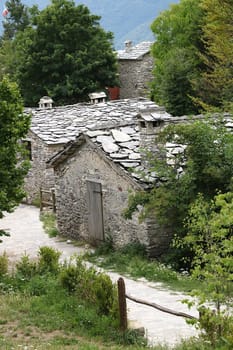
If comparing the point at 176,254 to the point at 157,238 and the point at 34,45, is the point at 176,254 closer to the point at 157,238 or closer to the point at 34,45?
the point at 157,238

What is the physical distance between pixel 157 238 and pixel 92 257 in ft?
6.37

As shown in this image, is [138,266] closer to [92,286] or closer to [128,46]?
[92,286]

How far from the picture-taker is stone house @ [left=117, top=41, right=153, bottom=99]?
1833 inches

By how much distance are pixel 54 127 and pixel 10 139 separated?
12575 mm

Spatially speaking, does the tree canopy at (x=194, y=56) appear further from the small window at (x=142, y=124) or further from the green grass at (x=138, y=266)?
the green grass at (x=138, y=266)

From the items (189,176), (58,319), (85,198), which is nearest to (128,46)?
(85,198)

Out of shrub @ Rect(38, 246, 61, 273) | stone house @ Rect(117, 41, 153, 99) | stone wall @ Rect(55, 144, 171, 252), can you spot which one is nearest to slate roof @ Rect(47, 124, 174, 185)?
stone wall @ Rect(55, 144, 171, 252)

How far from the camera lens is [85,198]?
20000 millimetres

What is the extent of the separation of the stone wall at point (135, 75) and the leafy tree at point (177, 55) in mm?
3353

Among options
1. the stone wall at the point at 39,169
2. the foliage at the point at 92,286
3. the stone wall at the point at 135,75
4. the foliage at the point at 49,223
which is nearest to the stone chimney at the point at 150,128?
the foliage at the point at 92,286

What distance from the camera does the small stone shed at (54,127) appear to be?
26406mm

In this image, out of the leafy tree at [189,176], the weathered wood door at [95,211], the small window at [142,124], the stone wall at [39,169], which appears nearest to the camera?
the leafy tree at [189,176]

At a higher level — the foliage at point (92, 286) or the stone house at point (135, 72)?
the stone house at point (135, 72)

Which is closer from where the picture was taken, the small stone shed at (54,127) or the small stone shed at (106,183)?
the small stone shed at (106,183)
